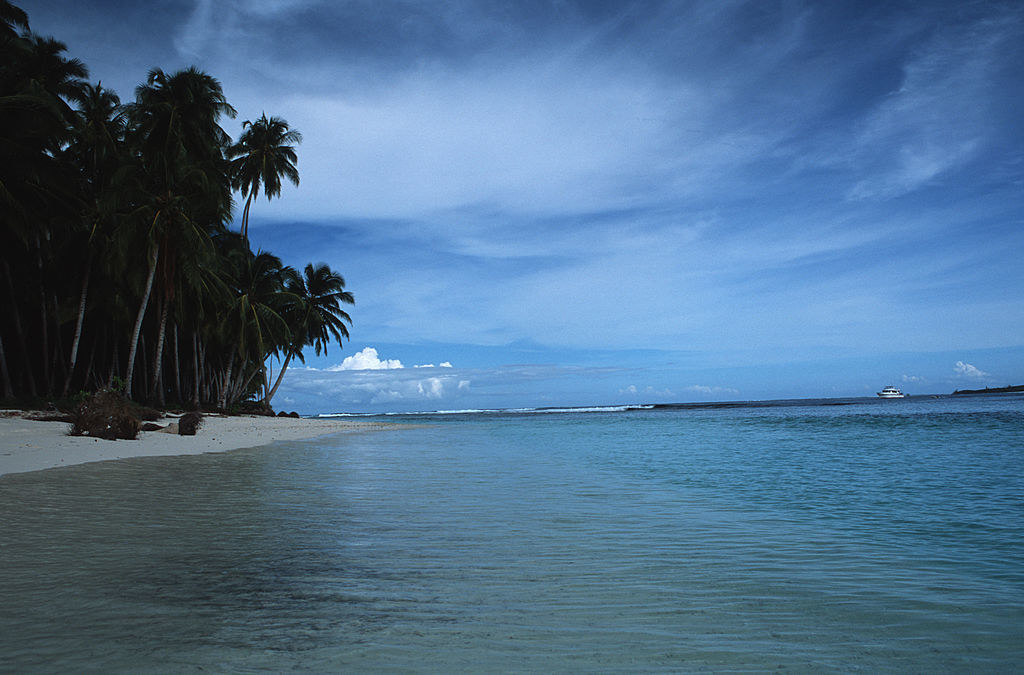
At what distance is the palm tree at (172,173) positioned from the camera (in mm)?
23609

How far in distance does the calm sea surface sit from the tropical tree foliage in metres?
15.1

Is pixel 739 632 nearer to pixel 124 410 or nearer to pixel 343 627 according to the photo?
pixel 343 627

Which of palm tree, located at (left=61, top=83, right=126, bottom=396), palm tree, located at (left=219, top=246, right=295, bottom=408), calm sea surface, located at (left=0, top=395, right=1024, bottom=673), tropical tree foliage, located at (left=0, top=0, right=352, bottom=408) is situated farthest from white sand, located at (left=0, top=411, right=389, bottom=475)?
palm tree, located at (left=219, top=246, right=295, bottom=408)

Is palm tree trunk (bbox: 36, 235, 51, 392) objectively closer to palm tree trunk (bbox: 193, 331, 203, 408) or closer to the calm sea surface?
palm tree trunk (bbox: 193, 331, 203, 408)

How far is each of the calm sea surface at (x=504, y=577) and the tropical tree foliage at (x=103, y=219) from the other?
595 inches

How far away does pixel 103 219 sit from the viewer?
24953mm

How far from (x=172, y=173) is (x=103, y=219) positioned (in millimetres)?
3463

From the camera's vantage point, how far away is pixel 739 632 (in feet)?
9.64

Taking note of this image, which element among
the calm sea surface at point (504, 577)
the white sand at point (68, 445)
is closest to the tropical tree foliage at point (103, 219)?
the white sand at point (68, 445)

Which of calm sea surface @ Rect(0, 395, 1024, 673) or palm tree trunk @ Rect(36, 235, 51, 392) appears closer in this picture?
calm sea surface @ Rect(0, 395, 1024, 673)

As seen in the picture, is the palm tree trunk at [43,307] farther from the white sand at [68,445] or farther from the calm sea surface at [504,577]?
the calm sea surface at [504,577]

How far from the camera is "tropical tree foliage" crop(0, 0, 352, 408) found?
19.4m

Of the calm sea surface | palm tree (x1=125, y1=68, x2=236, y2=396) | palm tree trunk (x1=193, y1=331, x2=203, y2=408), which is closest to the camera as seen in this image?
the calm sea surface

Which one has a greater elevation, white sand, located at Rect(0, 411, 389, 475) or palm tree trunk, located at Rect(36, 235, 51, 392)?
palm tree trunk, located at Rect(36, 235, 51, 392)
